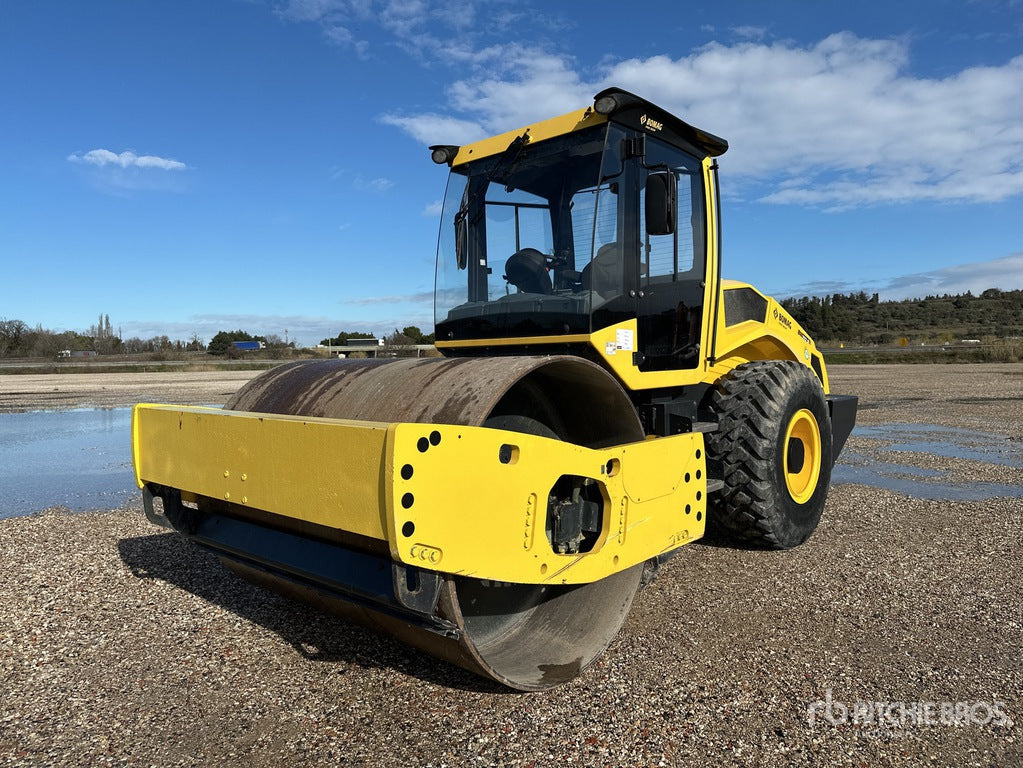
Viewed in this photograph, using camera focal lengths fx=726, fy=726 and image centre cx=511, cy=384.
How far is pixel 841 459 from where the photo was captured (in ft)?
31.6

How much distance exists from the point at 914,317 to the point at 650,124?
275 feet

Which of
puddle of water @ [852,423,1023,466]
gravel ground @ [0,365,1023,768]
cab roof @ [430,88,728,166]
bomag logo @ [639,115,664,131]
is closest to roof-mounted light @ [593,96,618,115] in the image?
cab roof @ [430,88,728,166]

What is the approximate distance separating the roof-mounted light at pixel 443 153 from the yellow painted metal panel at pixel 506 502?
2703 mm

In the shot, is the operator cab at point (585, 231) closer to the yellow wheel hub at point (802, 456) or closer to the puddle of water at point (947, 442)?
the yellow wheel hub at point (802, 456)

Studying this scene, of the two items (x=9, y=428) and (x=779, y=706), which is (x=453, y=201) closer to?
(x=779, y=706)

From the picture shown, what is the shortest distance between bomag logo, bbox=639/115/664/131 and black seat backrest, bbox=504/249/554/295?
99 cm

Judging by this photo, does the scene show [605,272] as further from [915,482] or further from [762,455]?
[915,482]

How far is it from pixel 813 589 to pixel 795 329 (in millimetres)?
3028

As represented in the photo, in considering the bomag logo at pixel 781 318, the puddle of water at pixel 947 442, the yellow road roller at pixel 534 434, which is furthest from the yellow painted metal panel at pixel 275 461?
the puddle of water at pixel 947 442

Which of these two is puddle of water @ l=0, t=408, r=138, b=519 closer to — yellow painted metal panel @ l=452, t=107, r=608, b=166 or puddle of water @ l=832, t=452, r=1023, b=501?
yellow painted metal panel @ l=452, t=107, r=608, b=166

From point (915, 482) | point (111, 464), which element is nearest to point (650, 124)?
point (915, 482)

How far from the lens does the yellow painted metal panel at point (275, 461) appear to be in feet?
8.37

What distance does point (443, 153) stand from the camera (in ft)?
16.6

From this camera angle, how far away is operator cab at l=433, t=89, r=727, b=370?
Answer: 4.19 meters
